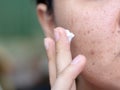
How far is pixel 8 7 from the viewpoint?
281 cm

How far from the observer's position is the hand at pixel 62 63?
0.90 m

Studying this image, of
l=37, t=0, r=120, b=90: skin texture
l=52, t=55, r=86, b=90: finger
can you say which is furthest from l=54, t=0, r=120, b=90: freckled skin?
l=52, t=55, r=86, b=90: finger

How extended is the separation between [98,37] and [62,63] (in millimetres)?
151

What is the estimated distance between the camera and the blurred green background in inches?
101

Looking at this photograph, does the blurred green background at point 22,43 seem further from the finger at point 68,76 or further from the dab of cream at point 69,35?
the finger at point 68,76

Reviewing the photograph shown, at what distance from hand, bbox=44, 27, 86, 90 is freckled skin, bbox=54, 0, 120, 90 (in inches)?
3.2

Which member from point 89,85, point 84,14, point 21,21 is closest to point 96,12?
point 84,14

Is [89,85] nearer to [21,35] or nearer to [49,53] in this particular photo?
[49,53]

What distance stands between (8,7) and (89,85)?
5.86 feet

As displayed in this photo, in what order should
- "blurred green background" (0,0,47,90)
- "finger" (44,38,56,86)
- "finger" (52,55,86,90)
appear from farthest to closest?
1. "blurred green background" (0,0,47,90)
2. "finger" (44,38,56,86)
3. "finger" (52,55,86,90)

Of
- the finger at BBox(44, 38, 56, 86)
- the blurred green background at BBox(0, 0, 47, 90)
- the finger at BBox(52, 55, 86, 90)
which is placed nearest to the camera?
the finger at BBox(52, 55, 86, 90)

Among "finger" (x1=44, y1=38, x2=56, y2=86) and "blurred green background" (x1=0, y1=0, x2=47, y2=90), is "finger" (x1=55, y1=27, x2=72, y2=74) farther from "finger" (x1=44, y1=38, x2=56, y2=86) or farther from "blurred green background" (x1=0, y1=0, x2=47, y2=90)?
"blurred green background" (x1=0, y1=0, x2=47, y2=90)

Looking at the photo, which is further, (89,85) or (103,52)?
(89,85)

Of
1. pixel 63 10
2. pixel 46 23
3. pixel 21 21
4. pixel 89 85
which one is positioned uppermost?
pixel 63 10
